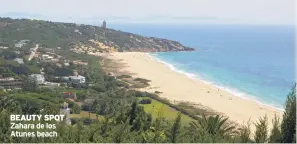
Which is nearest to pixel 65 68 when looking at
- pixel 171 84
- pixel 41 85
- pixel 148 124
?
pixel 41 85

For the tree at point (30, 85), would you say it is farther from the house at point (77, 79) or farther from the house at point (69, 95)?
the house at point (77, 79)

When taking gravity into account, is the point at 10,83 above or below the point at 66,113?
below

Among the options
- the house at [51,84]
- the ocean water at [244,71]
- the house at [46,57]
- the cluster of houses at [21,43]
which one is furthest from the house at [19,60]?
the ocean water at [244,71]

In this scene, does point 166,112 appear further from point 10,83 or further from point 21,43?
point 21,43

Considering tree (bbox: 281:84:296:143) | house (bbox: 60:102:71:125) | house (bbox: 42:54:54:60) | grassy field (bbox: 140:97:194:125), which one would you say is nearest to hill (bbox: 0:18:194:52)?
house (bbox: 42:54:54:60)

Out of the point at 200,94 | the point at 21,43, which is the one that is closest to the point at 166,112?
the point at 200,94

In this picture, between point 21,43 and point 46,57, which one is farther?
point 21,43
